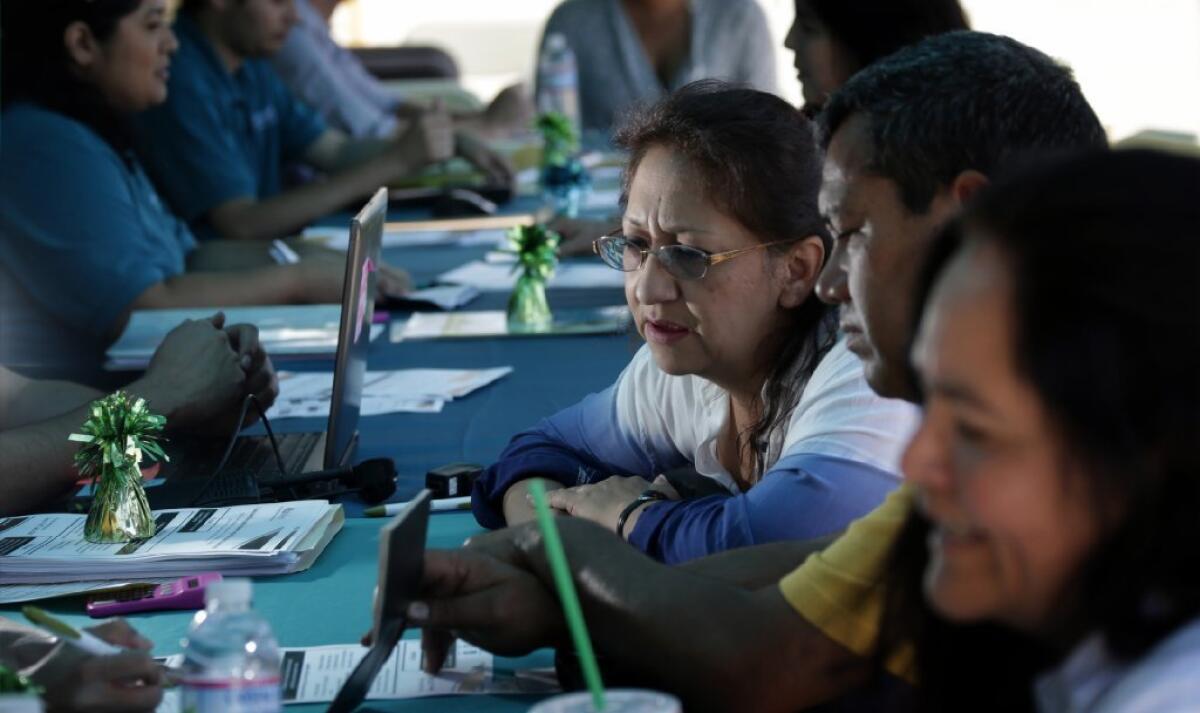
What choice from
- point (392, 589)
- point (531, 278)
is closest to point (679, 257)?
point (392, 589)

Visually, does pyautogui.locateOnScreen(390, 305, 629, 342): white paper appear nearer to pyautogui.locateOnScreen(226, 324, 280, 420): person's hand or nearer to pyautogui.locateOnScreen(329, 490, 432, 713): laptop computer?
pyautogui.locateOnScreen(226, 324, 280, 420): person's hand

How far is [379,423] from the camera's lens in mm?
2561

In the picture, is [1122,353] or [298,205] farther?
[298,205]

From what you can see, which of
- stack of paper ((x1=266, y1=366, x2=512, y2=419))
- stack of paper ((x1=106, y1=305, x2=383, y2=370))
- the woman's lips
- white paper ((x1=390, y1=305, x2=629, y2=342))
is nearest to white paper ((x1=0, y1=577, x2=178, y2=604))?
the woman's lips

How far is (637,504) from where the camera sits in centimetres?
192

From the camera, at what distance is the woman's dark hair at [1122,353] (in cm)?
83

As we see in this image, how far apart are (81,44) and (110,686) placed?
2440 millimetres

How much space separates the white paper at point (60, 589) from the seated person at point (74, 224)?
54.2 inches

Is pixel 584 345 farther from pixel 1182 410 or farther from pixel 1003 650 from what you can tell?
pixel 1182 410

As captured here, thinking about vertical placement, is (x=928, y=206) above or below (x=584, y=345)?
above

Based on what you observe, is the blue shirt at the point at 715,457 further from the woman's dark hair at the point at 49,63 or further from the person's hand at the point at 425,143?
the person's hand at the point at 425,143

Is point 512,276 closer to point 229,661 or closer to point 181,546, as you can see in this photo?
point 181,546

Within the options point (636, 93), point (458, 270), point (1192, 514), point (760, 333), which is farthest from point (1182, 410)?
point (636, 93)

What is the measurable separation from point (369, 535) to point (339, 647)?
398 mm
